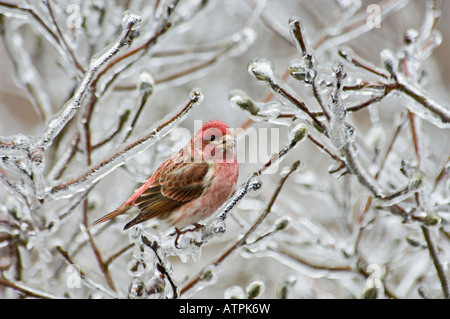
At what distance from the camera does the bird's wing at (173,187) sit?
3.94 m

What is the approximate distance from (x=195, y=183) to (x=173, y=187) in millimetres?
195

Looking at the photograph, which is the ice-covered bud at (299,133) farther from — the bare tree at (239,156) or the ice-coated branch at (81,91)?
the ice-coated branch at (81,91)

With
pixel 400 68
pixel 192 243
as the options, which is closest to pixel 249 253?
pixel 192 243

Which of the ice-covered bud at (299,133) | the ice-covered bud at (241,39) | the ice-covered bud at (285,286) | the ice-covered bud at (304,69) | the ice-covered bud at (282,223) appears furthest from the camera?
the ice-covered bud at (241,39)

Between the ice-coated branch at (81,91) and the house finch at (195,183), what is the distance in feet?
4.17

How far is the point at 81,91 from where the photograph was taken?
2766 millimetres

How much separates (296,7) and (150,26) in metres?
6.50

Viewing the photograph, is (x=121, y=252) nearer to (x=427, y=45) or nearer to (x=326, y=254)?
(x=326, y=254)

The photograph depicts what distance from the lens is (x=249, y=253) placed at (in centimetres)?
357

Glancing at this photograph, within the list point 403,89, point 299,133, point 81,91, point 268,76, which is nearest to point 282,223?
point 299,133

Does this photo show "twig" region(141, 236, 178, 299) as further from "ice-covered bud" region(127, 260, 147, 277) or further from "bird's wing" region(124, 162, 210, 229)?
"bird's wing" region(124, 162, 210, 229)

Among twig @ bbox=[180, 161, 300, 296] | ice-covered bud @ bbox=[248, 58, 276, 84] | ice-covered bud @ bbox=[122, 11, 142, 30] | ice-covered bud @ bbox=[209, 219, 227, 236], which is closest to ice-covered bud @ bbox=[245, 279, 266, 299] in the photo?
twig @ bbox=[180, 161, 300, 296]

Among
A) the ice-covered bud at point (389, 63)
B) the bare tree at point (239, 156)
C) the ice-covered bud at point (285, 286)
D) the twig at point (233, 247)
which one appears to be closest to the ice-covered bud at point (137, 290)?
the bare tree at point (239, 156)

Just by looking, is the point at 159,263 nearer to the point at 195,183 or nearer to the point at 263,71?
the point at 263,71
